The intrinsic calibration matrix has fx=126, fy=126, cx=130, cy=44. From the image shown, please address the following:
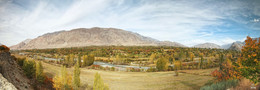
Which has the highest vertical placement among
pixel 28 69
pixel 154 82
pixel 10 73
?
pixel 10 73

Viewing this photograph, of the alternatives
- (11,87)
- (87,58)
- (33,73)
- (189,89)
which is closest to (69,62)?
(87,58)

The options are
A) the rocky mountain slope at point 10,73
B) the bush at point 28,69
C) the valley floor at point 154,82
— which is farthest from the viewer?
the valley floor at point 154,82

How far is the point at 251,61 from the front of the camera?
8.87 metres

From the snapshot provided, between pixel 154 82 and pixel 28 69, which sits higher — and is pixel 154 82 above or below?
below

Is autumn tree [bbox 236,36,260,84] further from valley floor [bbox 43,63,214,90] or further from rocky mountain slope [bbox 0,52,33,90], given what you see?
rocky mountain slope [bbox 0,52,33,90]

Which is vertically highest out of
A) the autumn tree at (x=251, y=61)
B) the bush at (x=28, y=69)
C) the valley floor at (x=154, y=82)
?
the autumn tree at (x=251, y=61)

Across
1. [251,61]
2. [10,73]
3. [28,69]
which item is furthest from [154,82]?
[10,73]

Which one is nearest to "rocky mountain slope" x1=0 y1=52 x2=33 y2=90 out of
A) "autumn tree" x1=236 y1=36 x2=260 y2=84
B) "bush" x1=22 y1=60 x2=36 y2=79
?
"bush" x1=22 y1=60 x2=36 y2=79

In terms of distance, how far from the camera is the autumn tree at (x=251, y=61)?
27.4ft

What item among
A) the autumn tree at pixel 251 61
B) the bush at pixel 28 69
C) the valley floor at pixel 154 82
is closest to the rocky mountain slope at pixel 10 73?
the bush at pixel 28 69

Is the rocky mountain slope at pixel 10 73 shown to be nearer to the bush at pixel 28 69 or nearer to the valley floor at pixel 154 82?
the bush at pixel 28 69

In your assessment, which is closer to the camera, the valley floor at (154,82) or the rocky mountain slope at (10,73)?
the rocky mountain slope at (10,73)

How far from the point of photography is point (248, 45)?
9.14 m

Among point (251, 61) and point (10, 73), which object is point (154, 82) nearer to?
point (251, 61)
